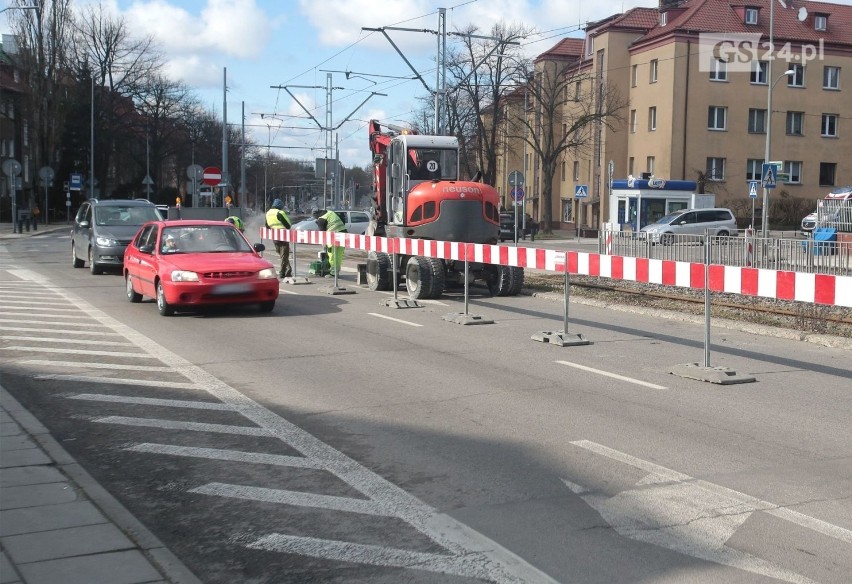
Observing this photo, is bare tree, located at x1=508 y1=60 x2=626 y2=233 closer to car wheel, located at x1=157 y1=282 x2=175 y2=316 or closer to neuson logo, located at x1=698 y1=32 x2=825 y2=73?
neuson logo, located at x1=698 y1=32 x2=825 y2=73

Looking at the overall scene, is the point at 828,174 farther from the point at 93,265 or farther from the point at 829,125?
the point at 93,265

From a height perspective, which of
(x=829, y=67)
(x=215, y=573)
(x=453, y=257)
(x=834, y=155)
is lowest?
(x=215, y=573)

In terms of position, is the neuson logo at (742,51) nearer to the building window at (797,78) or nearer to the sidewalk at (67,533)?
the building window at (797,78)

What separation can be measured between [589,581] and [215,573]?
178 centimetres

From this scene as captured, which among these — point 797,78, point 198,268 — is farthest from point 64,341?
point 797,78

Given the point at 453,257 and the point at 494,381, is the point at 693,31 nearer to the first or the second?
the point at 453,257

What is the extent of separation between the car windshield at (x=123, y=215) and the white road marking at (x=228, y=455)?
17.4 metres

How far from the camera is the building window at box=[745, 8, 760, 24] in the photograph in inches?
2299

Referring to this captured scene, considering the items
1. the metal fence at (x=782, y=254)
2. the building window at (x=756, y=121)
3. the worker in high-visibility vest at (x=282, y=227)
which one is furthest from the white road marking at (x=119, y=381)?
the building window at (x=756, y=121)

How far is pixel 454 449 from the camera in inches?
272

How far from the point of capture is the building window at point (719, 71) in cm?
5706

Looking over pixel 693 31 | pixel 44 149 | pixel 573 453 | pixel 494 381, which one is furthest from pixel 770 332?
pixel 44 149

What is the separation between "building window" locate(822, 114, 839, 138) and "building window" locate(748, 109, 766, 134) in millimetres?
4034

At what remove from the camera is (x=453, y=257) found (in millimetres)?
15469
